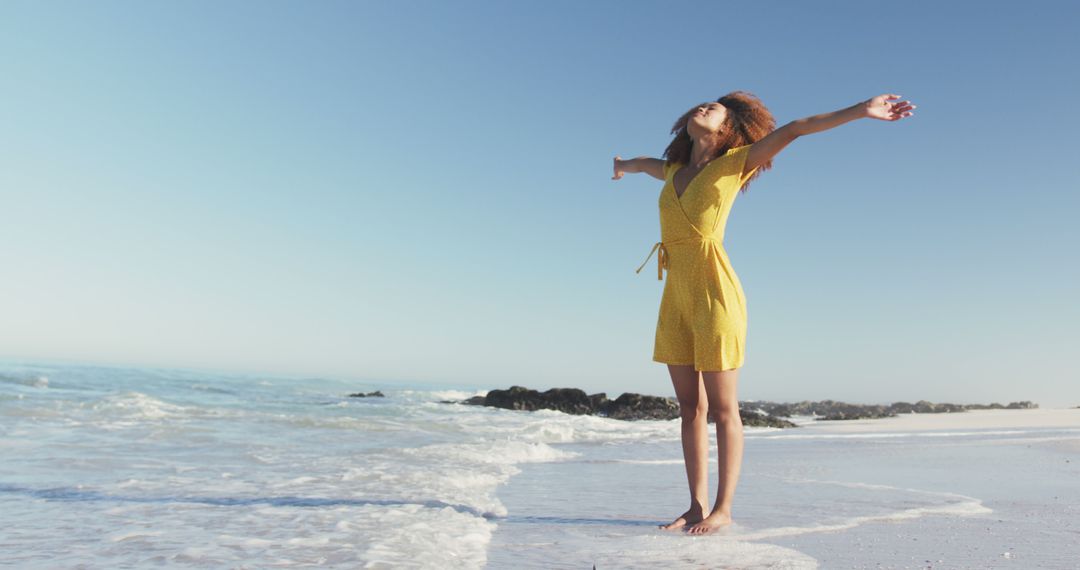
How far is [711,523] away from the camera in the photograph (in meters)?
3.47

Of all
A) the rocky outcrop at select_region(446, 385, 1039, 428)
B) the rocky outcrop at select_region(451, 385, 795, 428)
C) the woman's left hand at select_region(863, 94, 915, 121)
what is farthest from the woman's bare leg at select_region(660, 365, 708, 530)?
the rocky outcrop at select_region(451, 385, 795, 428)

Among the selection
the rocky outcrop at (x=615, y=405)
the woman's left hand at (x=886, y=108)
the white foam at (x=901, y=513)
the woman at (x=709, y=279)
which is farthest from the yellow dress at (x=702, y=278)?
the rocky outcrop at (x=615, y=405)

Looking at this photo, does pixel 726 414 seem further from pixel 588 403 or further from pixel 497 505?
pixel 588 403

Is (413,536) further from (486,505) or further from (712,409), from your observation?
(712,409)

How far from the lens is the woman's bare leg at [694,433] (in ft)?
11.9

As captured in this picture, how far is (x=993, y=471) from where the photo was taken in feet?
19.3

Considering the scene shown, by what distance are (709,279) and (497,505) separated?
1691 millimetres

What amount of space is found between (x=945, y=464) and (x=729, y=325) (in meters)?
4.09

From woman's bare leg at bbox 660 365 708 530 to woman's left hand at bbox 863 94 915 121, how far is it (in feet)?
4.67

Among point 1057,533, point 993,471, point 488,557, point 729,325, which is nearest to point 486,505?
point 488,557

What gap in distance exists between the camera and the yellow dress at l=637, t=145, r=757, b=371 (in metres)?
3.61

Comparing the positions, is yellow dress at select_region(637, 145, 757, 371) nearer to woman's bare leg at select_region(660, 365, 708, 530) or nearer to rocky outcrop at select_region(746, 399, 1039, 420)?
woman's bare leg at select_region(660, 365, 708, 530)

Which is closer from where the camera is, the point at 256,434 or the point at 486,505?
the point at 486,505

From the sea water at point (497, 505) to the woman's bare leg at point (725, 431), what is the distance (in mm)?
152
